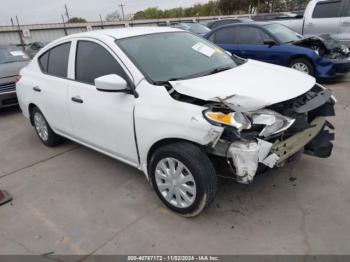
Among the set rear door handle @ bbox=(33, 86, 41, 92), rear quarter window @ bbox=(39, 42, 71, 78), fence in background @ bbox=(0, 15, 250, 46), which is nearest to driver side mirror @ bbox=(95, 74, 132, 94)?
rear quarter window @ bbox=(39, 42, 71, 78)

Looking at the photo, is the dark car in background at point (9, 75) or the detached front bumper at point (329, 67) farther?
the detached front bumper at point (329, 67)

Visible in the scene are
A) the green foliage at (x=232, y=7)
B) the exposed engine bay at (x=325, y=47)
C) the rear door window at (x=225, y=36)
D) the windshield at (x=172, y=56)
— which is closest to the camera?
the windshield at (x=172, y=56)

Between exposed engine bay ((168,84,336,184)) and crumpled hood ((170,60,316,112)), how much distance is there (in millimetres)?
81

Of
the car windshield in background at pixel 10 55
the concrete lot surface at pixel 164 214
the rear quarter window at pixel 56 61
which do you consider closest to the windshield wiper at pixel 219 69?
the concrete lot surface at pixel 164 214

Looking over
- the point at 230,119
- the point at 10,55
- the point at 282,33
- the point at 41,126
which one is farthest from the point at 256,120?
the point at 10,55

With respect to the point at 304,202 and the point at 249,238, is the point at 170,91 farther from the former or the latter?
the point at 304,202

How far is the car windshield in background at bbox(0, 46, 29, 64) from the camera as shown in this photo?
25.1 ft

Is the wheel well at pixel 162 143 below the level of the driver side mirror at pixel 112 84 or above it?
below

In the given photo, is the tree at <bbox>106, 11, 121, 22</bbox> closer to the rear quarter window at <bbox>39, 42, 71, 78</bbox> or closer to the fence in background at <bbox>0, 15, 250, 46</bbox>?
the fence in background at <bbox>0, 15, 250, 46</bbox>

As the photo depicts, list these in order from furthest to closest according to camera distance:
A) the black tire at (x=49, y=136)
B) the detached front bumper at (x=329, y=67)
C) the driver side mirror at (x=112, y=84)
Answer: the detached front bumper at (x=329, y=67) < the black tire at (x=49, y=136) < the driver side mirror at (x=112, y=84)

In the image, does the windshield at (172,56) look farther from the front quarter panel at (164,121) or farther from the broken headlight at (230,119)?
the broken headlight at (230,119)

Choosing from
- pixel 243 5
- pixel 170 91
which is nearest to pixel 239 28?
pixel 170 91

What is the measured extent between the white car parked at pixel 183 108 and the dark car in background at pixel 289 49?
380cm

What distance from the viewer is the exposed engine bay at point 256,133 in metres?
2.49
